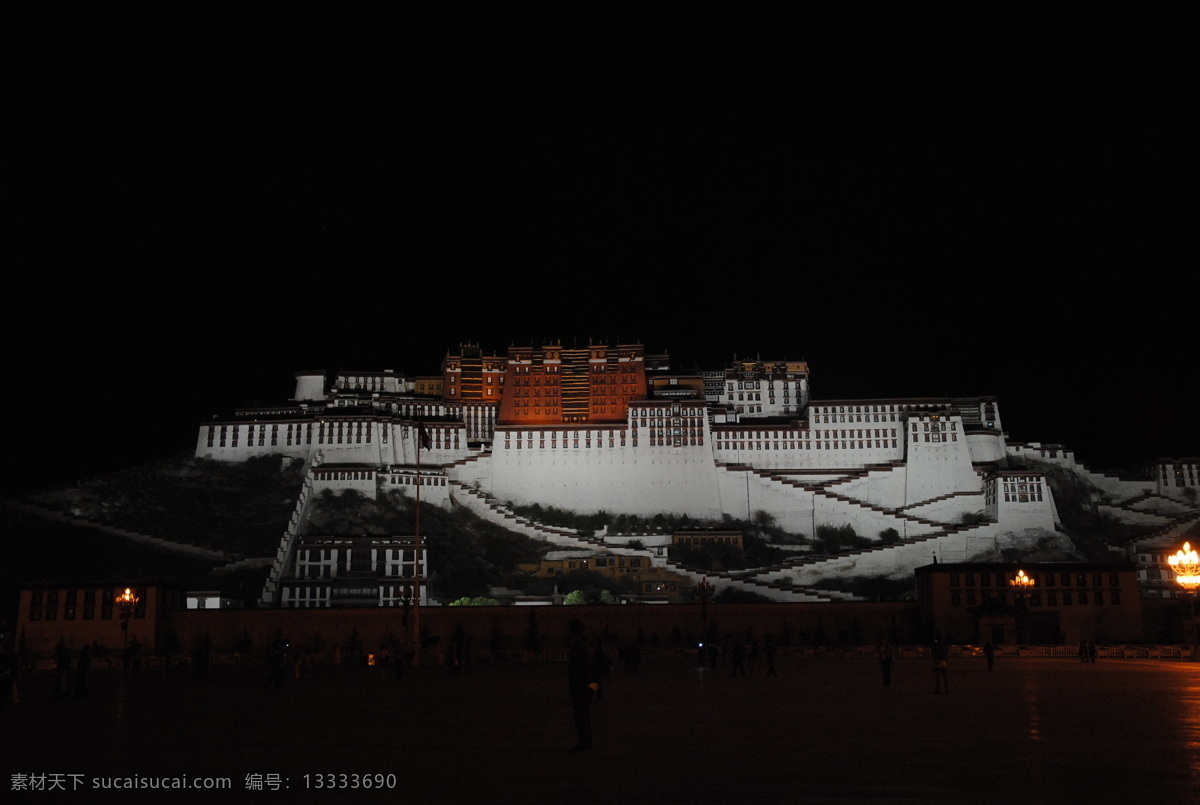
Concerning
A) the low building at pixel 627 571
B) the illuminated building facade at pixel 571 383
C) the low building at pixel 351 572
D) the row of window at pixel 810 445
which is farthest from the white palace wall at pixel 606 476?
the low building at pixel 351 572

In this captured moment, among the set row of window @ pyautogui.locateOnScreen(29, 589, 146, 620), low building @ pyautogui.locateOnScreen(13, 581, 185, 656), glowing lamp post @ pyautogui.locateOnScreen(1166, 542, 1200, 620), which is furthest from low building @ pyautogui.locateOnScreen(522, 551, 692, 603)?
glowing lamp post @ pyautogui.locateOnScreen(1166, 542, 1200, 620)

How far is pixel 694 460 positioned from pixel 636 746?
75461 mm

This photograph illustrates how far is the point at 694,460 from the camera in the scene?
85625 mm

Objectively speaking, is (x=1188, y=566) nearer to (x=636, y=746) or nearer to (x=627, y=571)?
(x=636, y=746)

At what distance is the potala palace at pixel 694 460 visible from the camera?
79.3 m

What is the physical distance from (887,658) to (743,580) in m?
45.3

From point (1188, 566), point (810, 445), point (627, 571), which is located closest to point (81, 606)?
point (627, 571)

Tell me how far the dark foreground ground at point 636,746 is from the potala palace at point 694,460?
56.8 m

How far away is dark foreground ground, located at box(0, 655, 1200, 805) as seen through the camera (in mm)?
7781

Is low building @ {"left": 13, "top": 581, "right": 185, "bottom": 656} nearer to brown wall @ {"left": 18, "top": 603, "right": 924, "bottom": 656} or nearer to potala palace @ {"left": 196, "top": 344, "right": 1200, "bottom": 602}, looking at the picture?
brown wall @ {"left": 18, "top": 603, "right": 924, "bottom": 656}

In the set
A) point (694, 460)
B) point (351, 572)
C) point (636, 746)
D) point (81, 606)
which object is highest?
point (694, 460)

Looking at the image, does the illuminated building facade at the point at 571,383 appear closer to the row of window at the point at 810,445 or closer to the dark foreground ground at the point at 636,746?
the row of window at the point at 810,445

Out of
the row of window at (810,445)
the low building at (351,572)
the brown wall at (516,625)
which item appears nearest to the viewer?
the brown wall at (516,625)

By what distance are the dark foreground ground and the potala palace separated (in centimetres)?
5682
